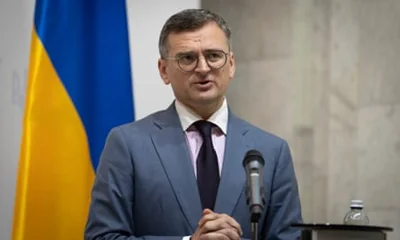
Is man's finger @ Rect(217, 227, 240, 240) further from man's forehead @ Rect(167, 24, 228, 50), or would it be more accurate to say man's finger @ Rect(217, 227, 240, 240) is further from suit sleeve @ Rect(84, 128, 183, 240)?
man's forehead @ Rect(167, 24, 228, 50)

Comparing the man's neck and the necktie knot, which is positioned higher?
the man's neck

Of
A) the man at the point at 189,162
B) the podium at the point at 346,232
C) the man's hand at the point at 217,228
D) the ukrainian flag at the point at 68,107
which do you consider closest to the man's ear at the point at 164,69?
the man at the point at 189,162

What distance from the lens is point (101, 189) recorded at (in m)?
2.20

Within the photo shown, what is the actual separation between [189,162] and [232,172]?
0.49 ft

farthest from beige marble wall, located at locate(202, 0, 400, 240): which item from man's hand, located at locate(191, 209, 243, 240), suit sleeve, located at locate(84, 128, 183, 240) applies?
man's hand, located at locate(191, 209, 243, 240)

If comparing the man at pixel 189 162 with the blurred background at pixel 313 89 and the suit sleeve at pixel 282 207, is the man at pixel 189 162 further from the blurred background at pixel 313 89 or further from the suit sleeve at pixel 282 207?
the blurred background at pixel 313 89

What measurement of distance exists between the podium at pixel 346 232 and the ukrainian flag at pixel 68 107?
1220 mm

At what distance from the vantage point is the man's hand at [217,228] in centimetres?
190

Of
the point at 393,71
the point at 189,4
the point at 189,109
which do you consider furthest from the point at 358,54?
the point at 189,109

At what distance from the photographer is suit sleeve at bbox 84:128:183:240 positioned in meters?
2.12

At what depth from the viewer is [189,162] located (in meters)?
2.27

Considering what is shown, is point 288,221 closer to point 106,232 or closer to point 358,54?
point 106,232

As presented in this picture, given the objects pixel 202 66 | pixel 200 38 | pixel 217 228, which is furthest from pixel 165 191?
pixel 200 38

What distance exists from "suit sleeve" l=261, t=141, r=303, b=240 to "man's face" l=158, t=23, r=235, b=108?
1.11 ft
